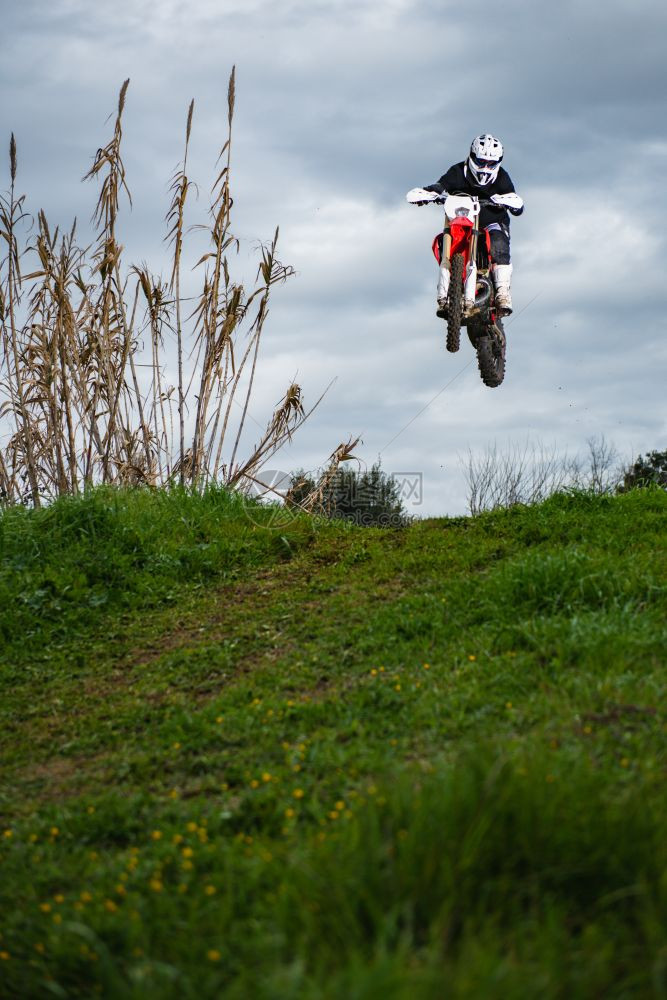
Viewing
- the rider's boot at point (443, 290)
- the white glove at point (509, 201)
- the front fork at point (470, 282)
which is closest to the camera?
the rider's boot at point (443, 290)

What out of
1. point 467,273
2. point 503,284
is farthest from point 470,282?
point 503,284

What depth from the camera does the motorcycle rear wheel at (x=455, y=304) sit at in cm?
722

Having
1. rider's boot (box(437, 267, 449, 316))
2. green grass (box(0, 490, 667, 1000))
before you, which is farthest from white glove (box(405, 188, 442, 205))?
green grass (box(0, 490, 667, 1000))

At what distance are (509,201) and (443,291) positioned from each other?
3.46 ft

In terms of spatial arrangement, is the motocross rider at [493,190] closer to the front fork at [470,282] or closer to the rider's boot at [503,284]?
the rider's boot at [503,284]

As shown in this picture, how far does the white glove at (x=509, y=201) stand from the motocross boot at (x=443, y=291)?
2.73ft

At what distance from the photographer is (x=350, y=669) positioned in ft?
16.8

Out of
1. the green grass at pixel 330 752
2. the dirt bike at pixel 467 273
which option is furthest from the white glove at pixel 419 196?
the green grass at pixel 330 752

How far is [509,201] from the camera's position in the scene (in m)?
7.64

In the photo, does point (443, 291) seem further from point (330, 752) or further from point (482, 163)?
point (330, 752)

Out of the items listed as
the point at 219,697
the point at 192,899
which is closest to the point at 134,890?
the point at 192,899

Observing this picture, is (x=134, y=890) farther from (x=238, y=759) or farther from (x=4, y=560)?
(x=4, y=560)

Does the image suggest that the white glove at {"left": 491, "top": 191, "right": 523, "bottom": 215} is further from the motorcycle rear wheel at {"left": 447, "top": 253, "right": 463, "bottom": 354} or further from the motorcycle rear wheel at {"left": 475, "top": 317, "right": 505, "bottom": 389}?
the motorcycle rear wheel at {"left": 475, "top": 317, "right": 505, "bottom": 389}

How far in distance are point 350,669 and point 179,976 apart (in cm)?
278
